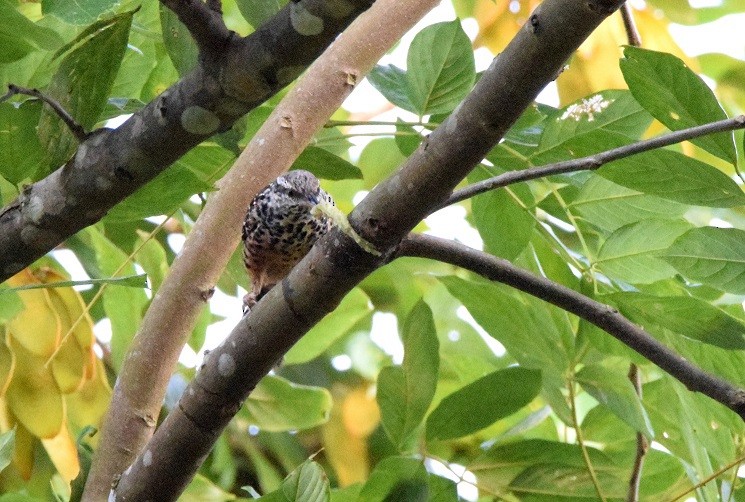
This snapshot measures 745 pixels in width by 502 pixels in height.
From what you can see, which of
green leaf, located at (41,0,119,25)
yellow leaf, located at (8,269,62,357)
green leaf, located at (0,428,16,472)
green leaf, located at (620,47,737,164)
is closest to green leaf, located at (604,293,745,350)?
green leaf, located at (620,47,737,164)

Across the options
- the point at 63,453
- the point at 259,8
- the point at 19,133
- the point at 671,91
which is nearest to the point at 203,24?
the point at 259,8

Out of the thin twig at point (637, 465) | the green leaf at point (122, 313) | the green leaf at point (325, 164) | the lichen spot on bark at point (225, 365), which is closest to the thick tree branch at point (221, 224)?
the green leaf at point (325, 164)

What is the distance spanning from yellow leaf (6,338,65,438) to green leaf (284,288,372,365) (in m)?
0.42

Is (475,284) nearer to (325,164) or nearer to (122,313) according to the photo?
(325,164)

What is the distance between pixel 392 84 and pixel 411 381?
38 centimetres

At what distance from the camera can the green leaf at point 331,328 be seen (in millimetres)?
1598

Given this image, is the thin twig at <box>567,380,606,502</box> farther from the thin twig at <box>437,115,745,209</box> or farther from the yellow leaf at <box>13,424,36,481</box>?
the yellow leaf at <box>13,424,36,481</box>

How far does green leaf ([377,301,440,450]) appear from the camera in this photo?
1149mm

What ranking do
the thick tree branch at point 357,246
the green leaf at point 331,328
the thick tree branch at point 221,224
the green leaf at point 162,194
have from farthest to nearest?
1. the green leaf at point 331,328
2. the thick tree branch at point 221,224
3. the green leaf at point 162,194
4. the thick tree branch at point 357,246

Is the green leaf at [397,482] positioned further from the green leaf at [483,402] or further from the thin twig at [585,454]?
the thin twig at [585,454]

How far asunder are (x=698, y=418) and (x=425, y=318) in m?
0.34

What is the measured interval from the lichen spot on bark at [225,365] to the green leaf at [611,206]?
1.70 feet

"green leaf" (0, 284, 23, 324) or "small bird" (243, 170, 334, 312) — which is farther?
"small bird" (243, 170, 334, 312)

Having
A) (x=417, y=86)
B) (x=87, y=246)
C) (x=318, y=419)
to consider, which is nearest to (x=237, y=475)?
(x=318, y=419)
